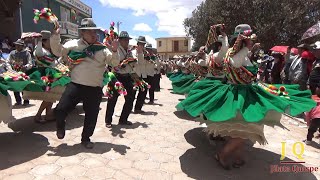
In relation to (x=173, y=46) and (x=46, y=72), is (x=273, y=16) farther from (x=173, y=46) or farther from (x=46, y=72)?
(x=173, y=46)

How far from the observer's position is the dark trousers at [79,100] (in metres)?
4.61

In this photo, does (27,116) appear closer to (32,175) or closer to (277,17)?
(32,175)

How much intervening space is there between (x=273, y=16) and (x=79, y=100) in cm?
1780

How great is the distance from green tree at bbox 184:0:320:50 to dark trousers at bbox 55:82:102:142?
17.1 metres

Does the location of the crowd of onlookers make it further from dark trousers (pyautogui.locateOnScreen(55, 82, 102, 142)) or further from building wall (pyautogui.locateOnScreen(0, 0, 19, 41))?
building wall (pyautogui.locateOnScreen(0, 0, 19, 41))

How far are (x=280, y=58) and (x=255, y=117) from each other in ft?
25.5

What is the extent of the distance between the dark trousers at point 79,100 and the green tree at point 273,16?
56.2 feet

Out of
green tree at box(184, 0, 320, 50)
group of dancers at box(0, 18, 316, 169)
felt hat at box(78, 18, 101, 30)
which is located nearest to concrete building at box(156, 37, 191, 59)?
green tree at box(184, 0, 320, 50)

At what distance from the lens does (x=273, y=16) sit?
19.8m

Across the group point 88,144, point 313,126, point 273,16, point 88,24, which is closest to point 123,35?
point 88,24

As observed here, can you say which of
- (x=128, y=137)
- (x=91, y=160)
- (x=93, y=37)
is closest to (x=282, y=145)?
(x=128, y=137)

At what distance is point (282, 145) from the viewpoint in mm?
5656

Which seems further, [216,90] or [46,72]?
[46,72]

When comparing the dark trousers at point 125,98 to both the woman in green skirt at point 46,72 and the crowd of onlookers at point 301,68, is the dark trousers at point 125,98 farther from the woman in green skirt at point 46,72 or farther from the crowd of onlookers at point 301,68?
the crowd of onlookers at point 301,68
